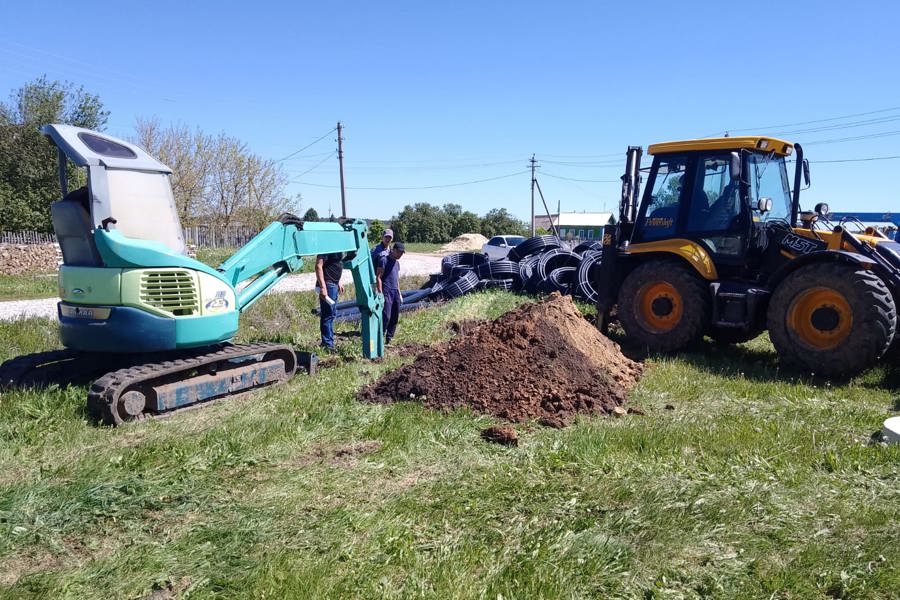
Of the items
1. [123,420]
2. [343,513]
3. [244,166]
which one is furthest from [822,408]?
[244,166]

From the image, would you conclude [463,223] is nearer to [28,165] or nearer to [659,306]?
[28,165]

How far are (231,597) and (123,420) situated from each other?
307cm

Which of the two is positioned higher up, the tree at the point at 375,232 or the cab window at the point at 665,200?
the tree at the point at 375,232

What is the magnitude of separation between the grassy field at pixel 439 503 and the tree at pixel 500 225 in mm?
57947

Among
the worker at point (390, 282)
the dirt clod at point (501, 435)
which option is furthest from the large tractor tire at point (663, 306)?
the dirt clod at point (501, 435)

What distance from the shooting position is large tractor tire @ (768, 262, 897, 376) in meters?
6.84

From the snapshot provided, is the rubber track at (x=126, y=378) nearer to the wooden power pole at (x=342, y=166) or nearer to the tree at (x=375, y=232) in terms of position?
the wooden power pole at (x=342, y=166)

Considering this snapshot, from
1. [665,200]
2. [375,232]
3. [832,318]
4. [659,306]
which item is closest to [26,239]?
[665,200]

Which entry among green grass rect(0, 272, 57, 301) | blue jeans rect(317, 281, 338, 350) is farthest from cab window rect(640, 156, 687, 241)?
green grass rect(0, 272, 57, 301)

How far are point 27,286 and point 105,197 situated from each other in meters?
16.4

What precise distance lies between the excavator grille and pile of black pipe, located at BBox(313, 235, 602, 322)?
7.26 m

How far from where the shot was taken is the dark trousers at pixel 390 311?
9703mm

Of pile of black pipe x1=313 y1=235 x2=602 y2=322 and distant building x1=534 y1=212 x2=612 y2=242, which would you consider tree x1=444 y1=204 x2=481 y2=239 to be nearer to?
distant building x1=534 y1=212 x2=612 y2=242

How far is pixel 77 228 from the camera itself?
5699 mm
